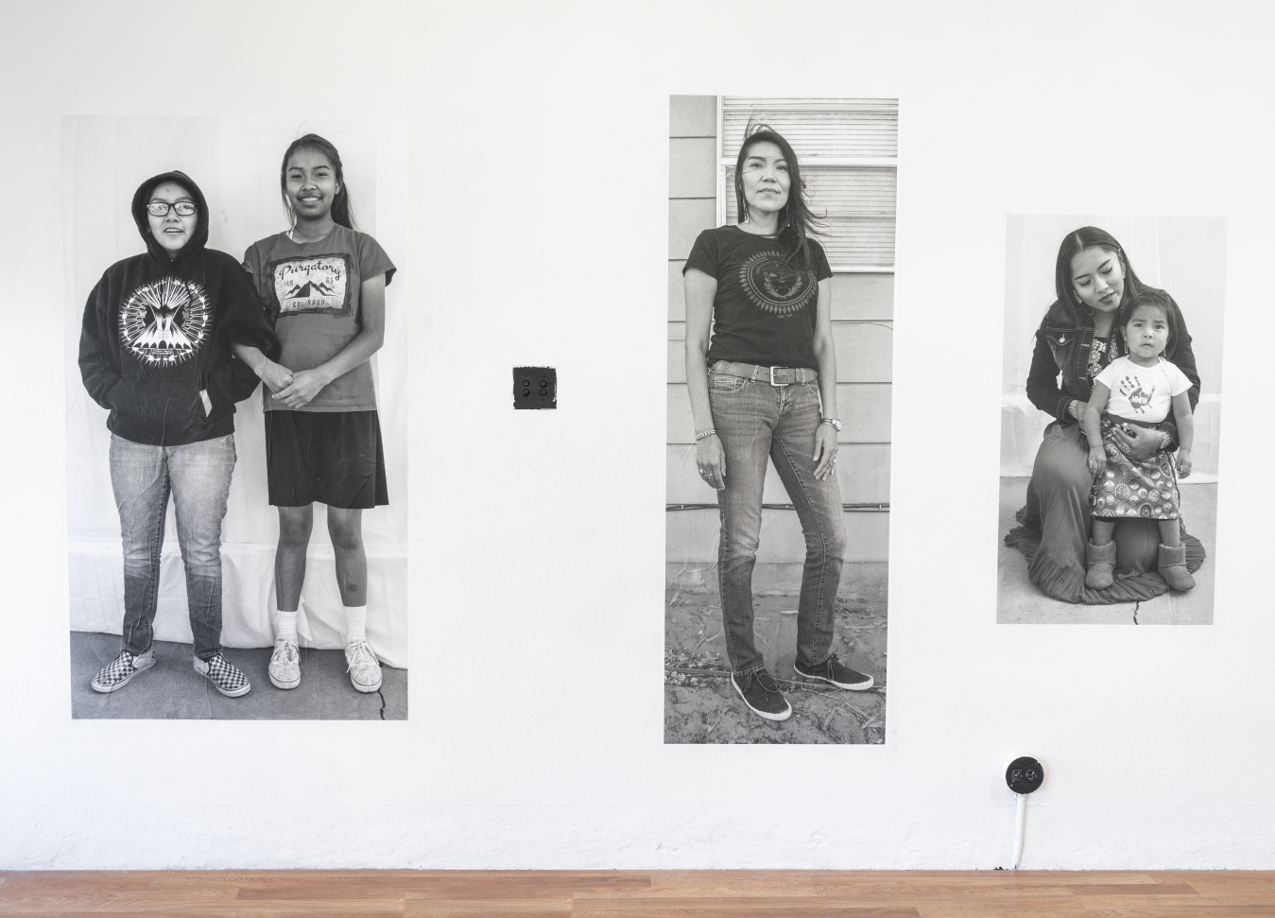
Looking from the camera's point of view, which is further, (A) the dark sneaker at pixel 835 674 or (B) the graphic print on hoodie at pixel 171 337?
(A) the dark sneaker at pixel 835 674

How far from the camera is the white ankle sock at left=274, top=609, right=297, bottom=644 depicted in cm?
218

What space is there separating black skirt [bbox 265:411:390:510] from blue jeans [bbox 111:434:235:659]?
0.39 feet

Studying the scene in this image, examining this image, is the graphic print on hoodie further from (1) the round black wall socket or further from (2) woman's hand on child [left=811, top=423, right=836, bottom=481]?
(1) the round black wall socket

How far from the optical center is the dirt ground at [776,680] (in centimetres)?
221

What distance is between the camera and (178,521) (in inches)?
85.0

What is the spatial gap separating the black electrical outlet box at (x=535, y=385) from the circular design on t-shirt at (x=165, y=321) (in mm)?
754

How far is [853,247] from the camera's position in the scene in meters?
2.15

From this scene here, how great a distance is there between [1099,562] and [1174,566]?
0.19 m

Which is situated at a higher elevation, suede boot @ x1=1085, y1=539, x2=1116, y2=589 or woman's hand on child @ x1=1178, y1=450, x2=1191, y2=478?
woman's hand on child @ x1=1178, y1=450, x2=1191, y2=478

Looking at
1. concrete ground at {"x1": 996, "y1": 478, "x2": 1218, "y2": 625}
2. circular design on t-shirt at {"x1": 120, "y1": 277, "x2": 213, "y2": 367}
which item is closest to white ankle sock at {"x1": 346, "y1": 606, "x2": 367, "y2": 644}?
circular design on t-shirt at {"x1": 120, "y1": 277, "x2": 213, "y2": 367}

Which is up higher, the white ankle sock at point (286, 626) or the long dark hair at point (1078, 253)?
the long dark hair at point (1078, 253)

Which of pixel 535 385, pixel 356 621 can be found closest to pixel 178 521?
pixel 356 621

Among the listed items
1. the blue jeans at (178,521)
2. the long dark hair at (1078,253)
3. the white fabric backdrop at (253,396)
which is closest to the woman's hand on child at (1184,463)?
the long dark hair at (1078,253)

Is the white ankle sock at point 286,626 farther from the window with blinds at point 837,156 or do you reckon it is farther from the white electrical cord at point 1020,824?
the white electrical cord at point 1020,824
